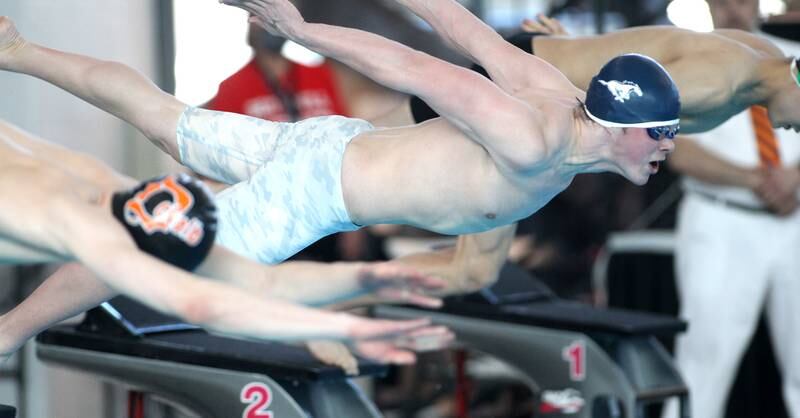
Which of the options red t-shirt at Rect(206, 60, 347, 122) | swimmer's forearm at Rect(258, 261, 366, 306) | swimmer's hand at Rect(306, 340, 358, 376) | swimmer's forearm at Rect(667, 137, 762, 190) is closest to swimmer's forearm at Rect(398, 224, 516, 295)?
swimmer's hand at Rect(306, 340, 358, 376)

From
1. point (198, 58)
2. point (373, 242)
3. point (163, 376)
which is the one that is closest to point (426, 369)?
point (373, 242)

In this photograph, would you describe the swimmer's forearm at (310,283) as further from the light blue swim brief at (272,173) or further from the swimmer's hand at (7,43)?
the swimmer's hand at (7,43)

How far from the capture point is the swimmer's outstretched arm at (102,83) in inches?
152

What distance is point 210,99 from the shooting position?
6.00 meters

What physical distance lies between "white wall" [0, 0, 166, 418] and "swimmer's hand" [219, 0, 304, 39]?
1653 mm

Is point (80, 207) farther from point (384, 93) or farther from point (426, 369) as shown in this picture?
point (384, 93)

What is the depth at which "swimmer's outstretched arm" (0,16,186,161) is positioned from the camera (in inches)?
152

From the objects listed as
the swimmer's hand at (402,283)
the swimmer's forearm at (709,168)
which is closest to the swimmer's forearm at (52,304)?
the swimmer's hand at (402,283)

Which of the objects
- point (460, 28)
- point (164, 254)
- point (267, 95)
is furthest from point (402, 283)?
point (267, 95)

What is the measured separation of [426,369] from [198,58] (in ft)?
8.64

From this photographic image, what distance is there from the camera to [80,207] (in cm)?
282

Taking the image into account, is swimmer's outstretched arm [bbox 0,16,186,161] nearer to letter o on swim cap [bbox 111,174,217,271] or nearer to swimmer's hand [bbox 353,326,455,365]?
letter o on swim cap [bbox 111,174,217,271]

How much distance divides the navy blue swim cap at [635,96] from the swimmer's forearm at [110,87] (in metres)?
1.25

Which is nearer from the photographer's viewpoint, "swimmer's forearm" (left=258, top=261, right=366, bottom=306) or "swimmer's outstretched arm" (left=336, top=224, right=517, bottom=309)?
"swimmer's forearm" (left=258, top=261, right=366, bottom=306)
